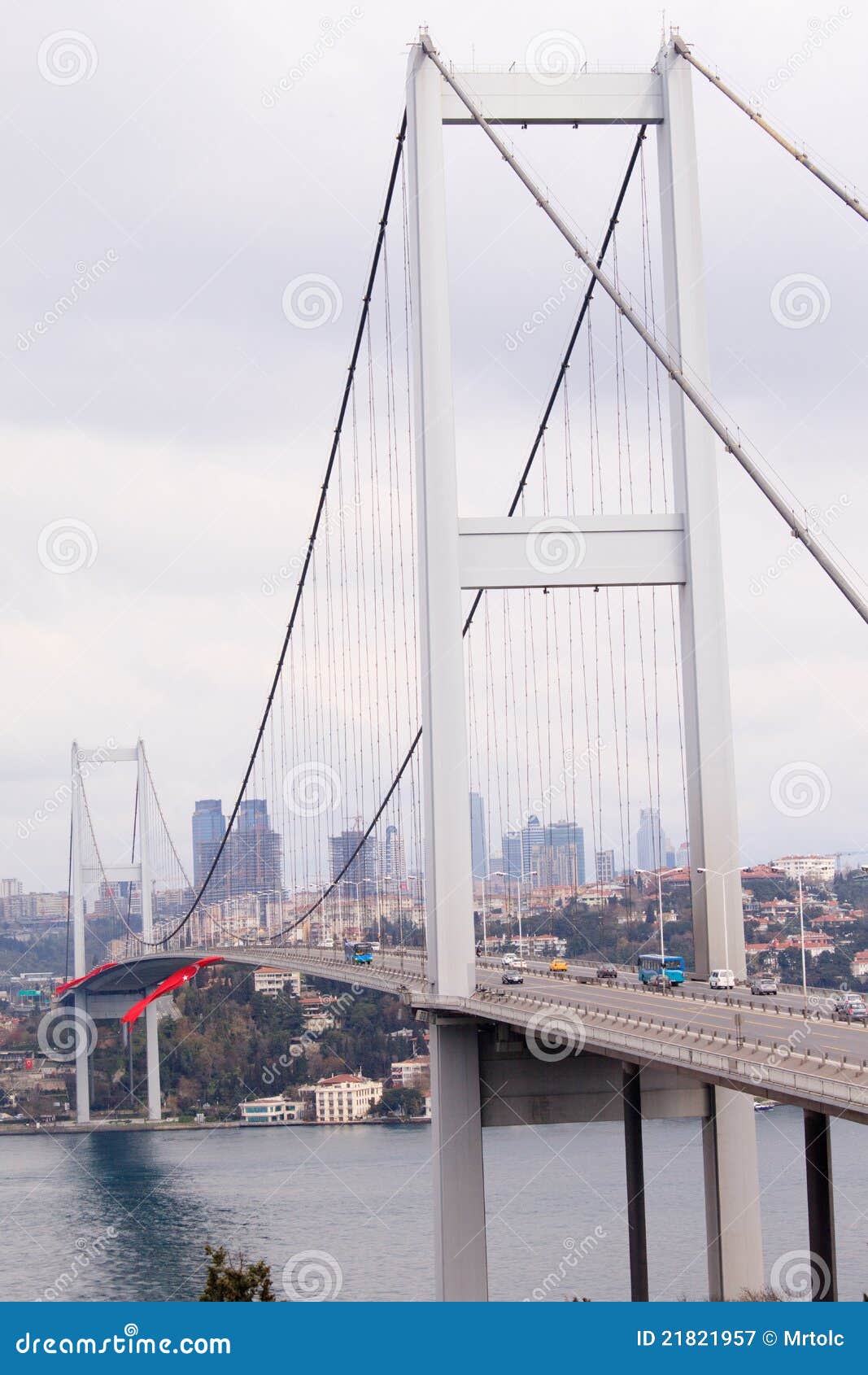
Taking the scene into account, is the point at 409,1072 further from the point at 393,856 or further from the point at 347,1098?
the point at 393,856

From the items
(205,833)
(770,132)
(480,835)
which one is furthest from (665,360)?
(205,833)

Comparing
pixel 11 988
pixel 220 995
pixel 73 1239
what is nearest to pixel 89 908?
pixel 11 988

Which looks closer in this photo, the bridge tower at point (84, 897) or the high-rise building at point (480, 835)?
the high-rise building at point (480, 835)

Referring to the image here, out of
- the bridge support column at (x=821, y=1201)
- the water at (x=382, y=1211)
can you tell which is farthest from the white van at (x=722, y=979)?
the water at (x=382, y=1211)

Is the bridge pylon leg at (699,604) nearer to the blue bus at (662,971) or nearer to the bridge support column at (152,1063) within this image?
the blue bus at (662,971)

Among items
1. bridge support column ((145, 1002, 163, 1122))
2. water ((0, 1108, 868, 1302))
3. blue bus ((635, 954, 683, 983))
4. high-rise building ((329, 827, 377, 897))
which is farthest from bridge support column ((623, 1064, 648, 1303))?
bridge support column ((145, 1002, 163, 1122))

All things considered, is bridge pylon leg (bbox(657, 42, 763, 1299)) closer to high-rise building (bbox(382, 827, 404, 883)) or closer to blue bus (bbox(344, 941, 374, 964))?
blue bus (bbox(344, 941, 374, 964))
